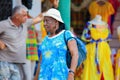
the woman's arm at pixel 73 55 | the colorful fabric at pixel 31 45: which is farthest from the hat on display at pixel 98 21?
the woman's arm at pixel 73 55

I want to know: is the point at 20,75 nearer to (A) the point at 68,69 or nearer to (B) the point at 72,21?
(A) the point at 68,69

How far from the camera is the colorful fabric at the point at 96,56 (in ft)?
33.3

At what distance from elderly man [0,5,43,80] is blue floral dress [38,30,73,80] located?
3.39ft

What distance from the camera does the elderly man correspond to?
7293 millimetres

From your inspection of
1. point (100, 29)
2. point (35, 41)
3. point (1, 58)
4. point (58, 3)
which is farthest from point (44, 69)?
point (100, 29)

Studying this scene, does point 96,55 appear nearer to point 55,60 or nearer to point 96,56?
point 96,56

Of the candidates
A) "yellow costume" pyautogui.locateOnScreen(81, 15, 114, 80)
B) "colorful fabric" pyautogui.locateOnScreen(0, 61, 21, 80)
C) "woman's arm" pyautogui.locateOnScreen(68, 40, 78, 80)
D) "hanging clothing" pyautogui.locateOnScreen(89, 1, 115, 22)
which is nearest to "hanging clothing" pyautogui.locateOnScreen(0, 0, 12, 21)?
"colorful fabric" pyautogui.locateOnScreen(0, 61, 21, 80)

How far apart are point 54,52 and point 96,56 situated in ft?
12.8

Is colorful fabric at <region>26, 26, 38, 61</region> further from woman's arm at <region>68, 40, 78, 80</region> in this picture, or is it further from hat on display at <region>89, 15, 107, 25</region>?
woman's arm at <region>68, 40, 78, 80</region>

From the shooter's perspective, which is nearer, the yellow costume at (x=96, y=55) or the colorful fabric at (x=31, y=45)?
the colorful fabric at (x=31, y=45)

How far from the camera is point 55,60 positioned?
633cm

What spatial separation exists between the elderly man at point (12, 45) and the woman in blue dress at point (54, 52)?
39.1 inches

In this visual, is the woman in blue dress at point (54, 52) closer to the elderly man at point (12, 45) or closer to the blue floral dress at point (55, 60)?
the blue floral dress at point (55, 60)

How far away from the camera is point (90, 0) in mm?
12430
